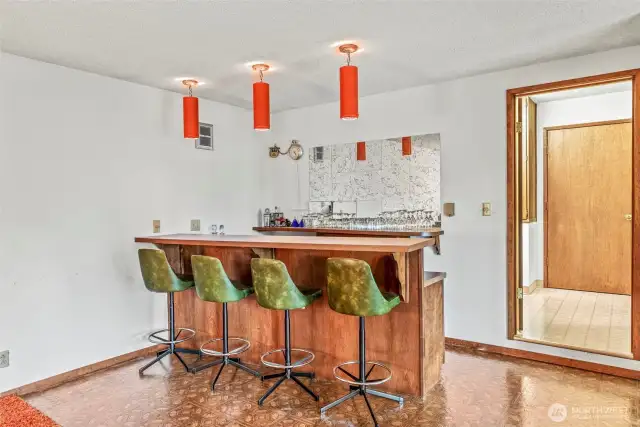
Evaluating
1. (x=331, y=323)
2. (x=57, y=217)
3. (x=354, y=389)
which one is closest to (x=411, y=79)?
(x=331, y=323)

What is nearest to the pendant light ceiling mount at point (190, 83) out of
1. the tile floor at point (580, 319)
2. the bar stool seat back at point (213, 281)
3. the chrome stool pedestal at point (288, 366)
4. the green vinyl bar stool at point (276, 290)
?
the bar stool seat back at point (213, 281)

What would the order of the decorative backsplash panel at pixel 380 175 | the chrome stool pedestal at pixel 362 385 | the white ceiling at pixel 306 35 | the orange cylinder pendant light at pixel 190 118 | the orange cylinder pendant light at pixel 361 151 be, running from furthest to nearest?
the orange cylinder pendant light at pixel 361 151 < the decorative backsplash panel at pixel 380 175 < the orange cylinder pendant light at pixel 190 118 < the chrome stool pedestal at pixel 362 385 < the white ceiling at pixel 306 35

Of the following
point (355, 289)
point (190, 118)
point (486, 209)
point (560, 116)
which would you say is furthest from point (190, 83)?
point (560, 116)

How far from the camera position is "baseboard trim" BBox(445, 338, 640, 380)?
10.6ft

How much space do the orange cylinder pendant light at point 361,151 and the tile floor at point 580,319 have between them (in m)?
2.27

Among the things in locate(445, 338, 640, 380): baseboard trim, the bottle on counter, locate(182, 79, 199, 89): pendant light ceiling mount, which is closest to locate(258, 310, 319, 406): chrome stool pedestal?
locate(445, 338, 640, 380): baseboard trim

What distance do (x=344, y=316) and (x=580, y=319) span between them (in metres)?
2.76

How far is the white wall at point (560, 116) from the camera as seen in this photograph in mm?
5285

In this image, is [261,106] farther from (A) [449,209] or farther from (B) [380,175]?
(A) [449,209]

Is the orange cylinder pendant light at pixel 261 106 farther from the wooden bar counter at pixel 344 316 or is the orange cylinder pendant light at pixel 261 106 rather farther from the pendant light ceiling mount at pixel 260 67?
the wooden bar counter at pixel 344 316

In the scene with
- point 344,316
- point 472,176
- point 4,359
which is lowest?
point 4,359

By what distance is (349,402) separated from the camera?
2.89 meters

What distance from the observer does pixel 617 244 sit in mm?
5363

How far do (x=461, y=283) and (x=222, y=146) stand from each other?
112 inches
